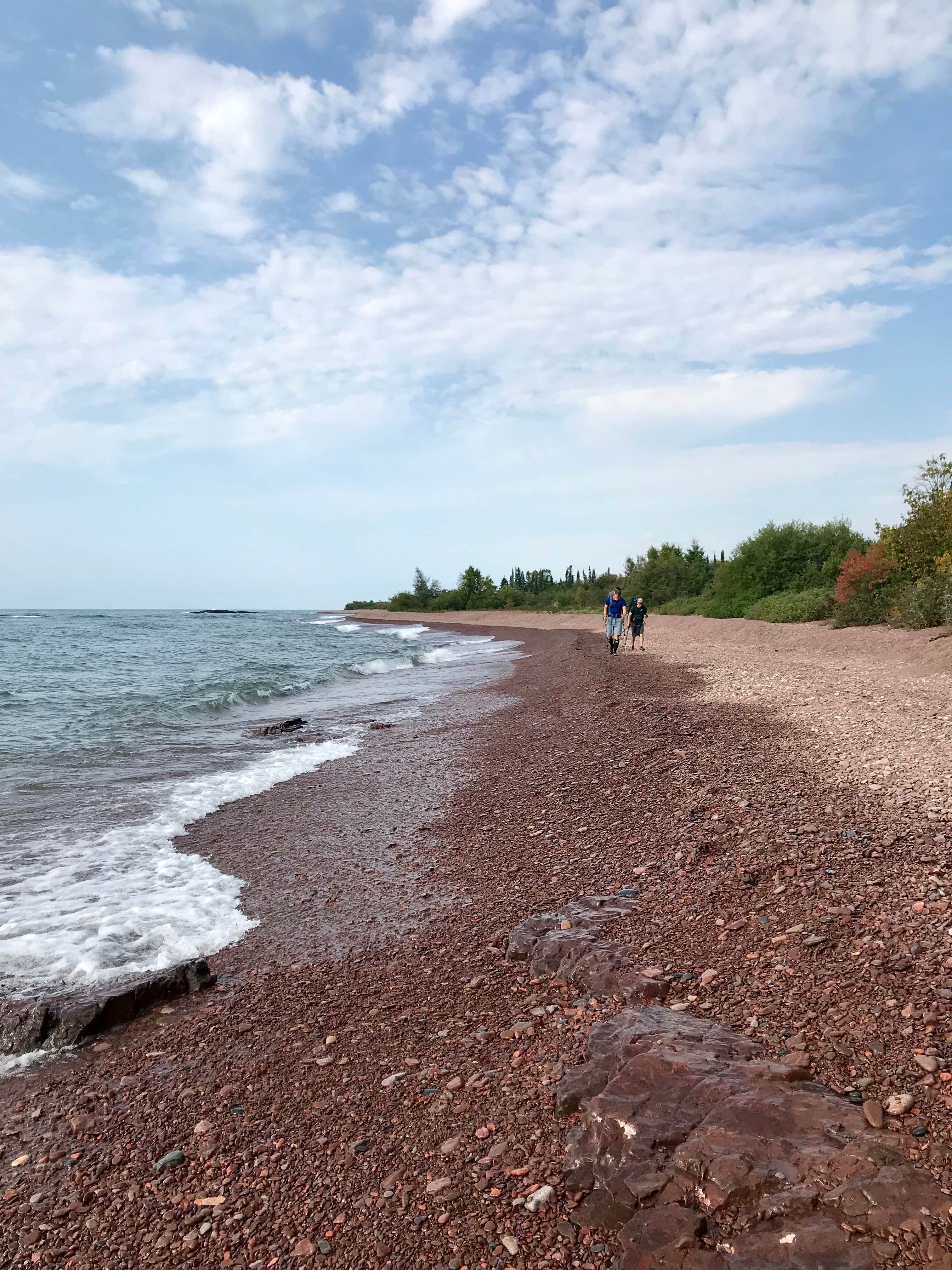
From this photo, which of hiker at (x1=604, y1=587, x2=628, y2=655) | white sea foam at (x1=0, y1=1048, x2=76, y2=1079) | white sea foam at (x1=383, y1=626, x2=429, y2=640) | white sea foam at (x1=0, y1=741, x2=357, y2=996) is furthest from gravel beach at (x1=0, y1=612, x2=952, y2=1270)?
white sea foam at (x1=383, y1=626, x2=429, y2=640)

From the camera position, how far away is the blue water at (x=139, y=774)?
632 cm

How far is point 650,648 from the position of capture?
1202 inches

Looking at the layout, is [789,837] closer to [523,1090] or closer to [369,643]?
[523,1090]

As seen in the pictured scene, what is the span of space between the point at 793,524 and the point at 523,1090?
178 feet

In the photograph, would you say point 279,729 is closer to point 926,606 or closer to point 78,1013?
point 78,1013

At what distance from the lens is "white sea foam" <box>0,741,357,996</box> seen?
583 cm

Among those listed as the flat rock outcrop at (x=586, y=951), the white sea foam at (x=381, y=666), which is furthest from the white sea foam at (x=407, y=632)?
the flat rock outcrop at (x=586, y=951)

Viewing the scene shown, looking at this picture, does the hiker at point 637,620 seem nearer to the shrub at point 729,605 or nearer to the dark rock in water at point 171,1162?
the shrub at point 729,605

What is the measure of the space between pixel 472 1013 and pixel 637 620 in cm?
2684

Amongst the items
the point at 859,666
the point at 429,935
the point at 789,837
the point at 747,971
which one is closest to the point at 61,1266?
the point at 429,935

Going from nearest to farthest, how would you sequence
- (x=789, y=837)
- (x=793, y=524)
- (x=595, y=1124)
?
(x=595, y=1124), (x=789, y=837), (x=793, y=524)

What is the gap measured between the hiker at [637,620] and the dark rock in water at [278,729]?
1527 centimetres

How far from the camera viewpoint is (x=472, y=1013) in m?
4.68

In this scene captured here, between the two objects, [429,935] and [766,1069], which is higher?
[766,1069]
